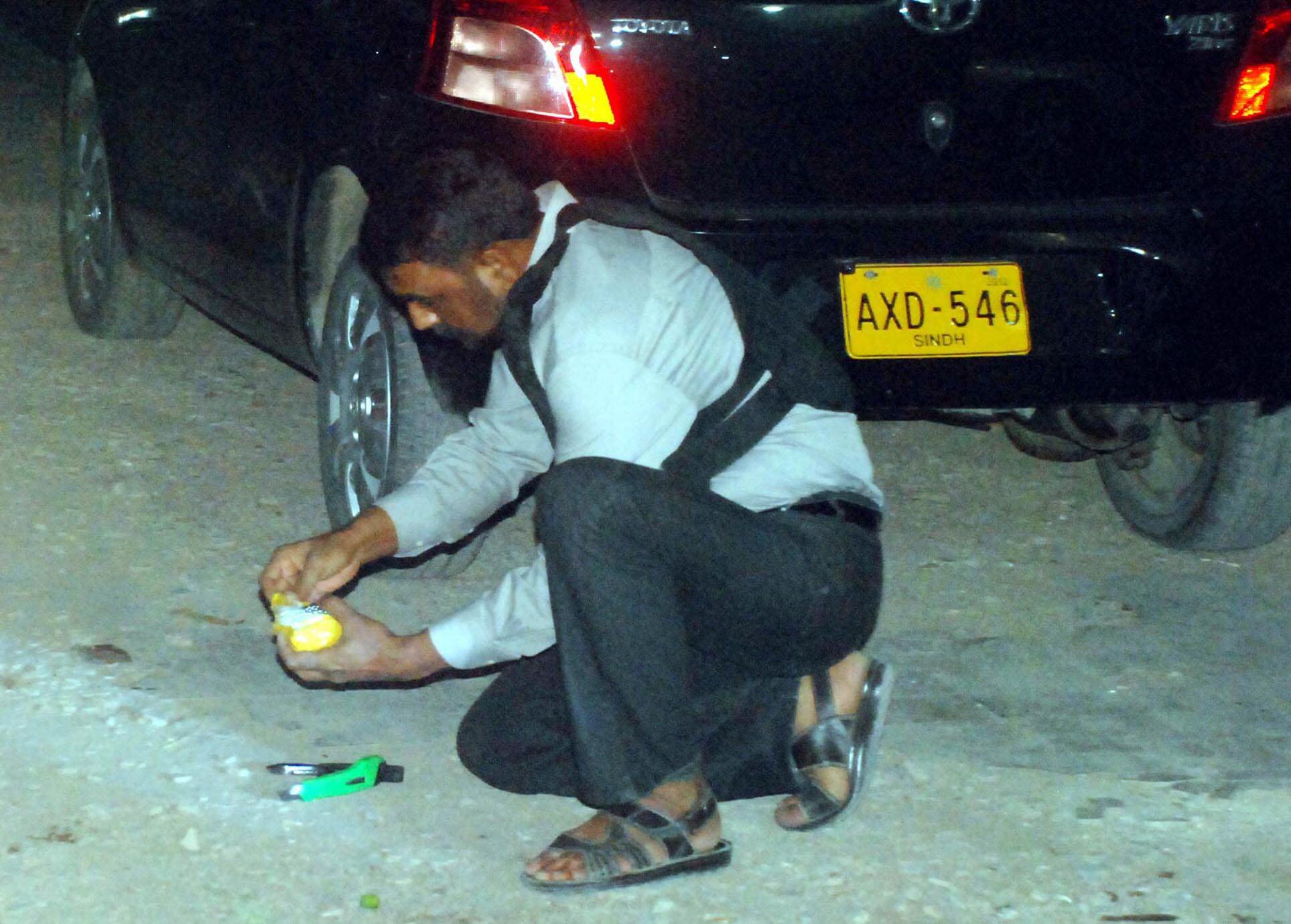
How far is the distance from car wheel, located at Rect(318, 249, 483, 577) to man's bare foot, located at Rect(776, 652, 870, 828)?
94cm

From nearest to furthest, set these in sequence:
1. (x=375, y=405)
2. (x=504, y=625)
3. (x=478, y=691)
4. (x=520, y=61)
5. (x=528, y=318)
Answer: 1. (x=528, y=318)
2. (x=504, y=625)
3. (x=520, y=61)
4. (x=478, y=691)
5. (x=375, y=405)

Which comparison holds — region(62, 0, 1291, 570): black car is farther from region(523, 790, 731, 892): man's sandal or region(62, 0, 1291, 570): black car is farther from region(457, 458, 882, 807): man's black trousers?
region(523, 790, 731, 892): man's sandal

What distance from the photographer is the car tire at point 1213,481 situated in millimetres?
3914

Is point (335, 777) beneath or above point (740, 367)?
beneath

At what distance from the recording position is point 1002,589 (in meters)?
4.01

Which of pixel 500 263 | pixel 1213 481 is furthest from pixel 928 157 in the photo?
pixel 1213 481

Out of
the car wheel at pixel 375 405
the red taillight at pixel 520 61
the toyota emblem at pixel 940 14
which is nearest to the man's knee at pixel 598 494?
the red taillight at pixel 520 61

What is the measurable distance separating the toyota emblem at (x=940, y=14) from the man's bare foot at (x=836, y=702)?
110 centimetres

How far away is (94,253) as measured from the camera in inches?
207

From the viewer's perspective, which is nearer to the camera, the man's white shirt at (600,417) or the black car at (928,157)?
the man's white shirt at (600,417)

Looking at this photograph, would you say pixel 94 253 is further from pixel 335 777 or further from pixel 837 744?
pixel 837 744

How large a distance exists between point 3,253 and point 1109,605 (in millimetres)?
3946

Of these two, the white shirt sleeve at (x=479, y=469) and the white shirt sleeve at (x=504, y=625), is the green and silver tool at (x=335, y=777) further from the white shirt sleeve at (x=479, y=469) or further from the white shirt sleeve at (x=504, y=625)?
the white shirt sleeve at (x=479, y=469)

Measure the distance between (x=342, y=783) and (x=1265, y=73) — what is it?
2025mm
